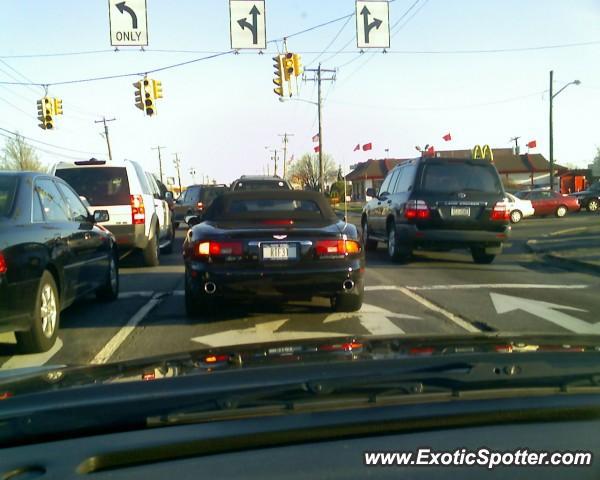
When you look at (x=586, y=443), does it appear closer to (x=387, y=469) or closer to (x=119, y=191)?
(x=387, y=469)

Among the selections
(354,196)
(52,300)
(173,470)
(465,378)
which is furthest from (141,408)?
(354,196)

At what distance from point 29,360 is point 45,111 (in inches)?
832

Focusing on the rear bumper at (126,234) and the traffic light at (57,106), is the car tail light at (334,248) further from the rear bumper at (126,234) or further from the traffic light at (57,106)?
the traffic light at (57,106)

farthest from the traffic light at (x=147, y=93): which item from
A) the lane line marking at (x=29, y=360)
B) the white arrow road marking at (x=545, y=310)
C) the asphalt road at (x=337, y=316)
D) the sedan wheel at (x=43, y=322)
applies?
the lane line marking at (x=29, y=360)

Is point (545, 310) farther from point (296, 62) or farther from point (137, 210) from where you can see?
A: point (296, 62)

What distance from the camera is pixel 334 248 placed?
667cm

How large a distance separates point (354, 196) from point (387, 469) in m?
85.1

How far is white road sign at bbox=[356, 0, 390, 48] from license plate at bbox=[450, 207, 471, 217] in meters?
6.04

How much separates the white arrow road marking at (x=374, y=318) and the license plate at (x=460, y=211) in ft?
14.7

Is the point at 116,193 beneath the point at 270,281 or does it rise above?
above

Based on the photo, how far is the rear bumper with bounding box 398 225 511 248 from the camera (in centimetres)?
1180

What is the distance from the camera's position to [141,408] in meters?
2.16

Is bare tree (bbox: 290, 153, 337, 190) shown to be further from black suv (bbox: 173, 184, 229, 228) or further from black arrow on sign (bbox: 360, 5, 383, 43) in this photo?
black arrow on sign (bbox: 360, 5, 383, 43)

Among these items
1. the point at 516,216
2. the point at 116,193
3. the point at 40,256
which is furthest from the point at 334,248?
the point at 516,216
